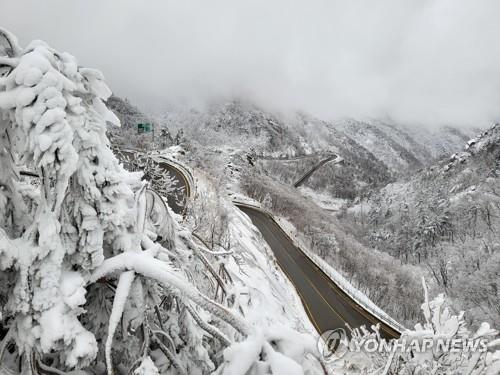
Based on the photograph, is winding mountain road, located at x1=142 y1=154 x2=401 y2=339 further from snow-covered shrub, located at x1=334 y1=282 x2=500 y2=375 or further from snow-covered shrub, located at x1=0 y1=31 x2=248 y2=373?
snow-covered shrub, located at x1=0 y1=31 x2=248 y2=373

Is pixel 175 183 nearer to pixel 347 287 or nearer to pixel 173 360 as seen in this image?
pixel 347 287

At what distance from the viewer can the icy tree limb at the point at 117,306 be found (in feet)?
6.48

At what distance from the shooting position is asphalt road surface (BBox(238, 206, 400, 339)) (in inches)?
1054

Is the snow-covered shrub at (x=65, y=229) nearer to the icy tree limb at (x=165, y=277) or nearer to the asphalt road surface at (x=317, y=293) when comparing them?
the icy tree limb at (x=165, y=277)

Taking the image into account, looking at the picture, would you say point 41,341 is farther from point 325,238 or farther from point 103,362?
point 325,238

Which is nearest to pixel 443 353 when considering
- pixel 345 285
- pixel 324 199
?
pixel 345 285

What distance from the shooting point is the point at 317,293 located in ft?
99.5

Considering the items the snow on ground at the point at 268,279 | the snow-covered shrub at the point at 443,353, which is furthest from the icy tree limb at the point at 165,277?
the snow on ground at the point at 268,279

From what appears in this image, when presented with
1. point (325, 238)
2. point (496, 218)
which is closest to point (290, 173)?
point (496, 218)

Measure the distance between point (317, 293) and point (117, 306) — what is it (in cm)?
3072

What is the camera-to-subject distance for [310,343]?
2.17 m

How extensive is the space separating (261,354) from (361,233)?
8479 cm

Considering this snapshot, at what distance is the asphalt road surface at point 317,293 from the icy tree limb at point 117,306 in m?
25.7

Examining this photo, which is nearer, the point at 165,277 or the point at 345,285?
the point at 165,277
